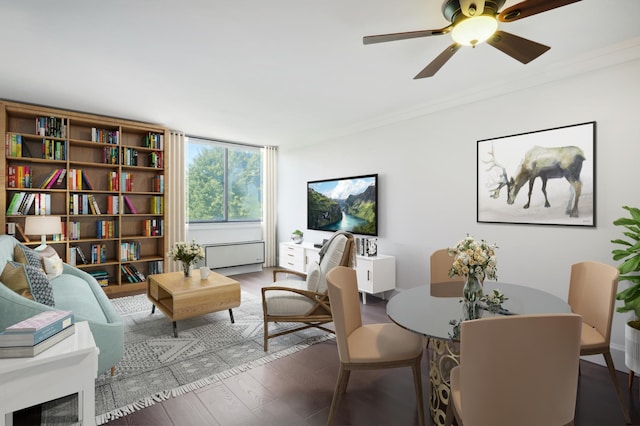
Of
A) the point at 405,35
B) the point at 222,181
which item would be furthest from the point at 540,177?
the point at 222,181

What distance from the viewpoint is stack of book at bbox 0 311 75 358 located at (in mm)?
1461

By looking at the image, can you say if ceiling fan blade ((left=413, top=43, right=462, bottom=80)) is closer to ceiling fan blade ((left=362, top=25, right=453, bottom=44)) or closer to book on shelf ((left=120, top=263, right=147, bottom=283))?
ceiling fan blade ((left=362, top=25, right=453, bottom=44))

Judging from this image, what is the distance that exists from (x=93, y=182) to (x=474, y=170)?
17.2 ft

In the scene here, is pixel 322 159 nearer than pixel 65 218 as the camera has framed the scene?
No

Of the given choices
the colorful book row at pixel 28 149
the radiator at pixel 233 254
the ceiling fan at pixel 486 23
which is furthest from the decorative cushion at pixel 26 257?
the ceiling fan at pixel 486 23

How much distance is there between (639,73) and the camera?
8.30 ft

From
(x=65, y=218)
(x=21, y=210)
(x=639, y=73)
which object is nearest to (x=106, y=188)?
(x=65, y=218)

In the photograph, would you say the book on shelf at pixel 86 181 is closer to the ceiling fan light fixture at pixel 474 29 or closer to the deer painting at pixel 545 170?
the ceiling fan light fixture at pixel 474 29

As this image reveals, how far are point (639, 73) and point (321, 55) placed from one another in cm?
254

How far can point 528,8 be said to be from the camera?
162 centimetres

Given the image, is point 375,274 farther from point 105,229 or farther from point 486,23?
point 105,229

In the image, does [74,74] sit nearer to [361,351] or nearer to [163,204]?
[163,204]

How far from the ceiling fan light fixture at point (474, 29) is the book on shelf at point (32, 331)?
2665 mm

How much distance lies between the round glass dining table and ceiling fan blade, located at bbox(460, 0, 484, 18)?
64.5 inches
